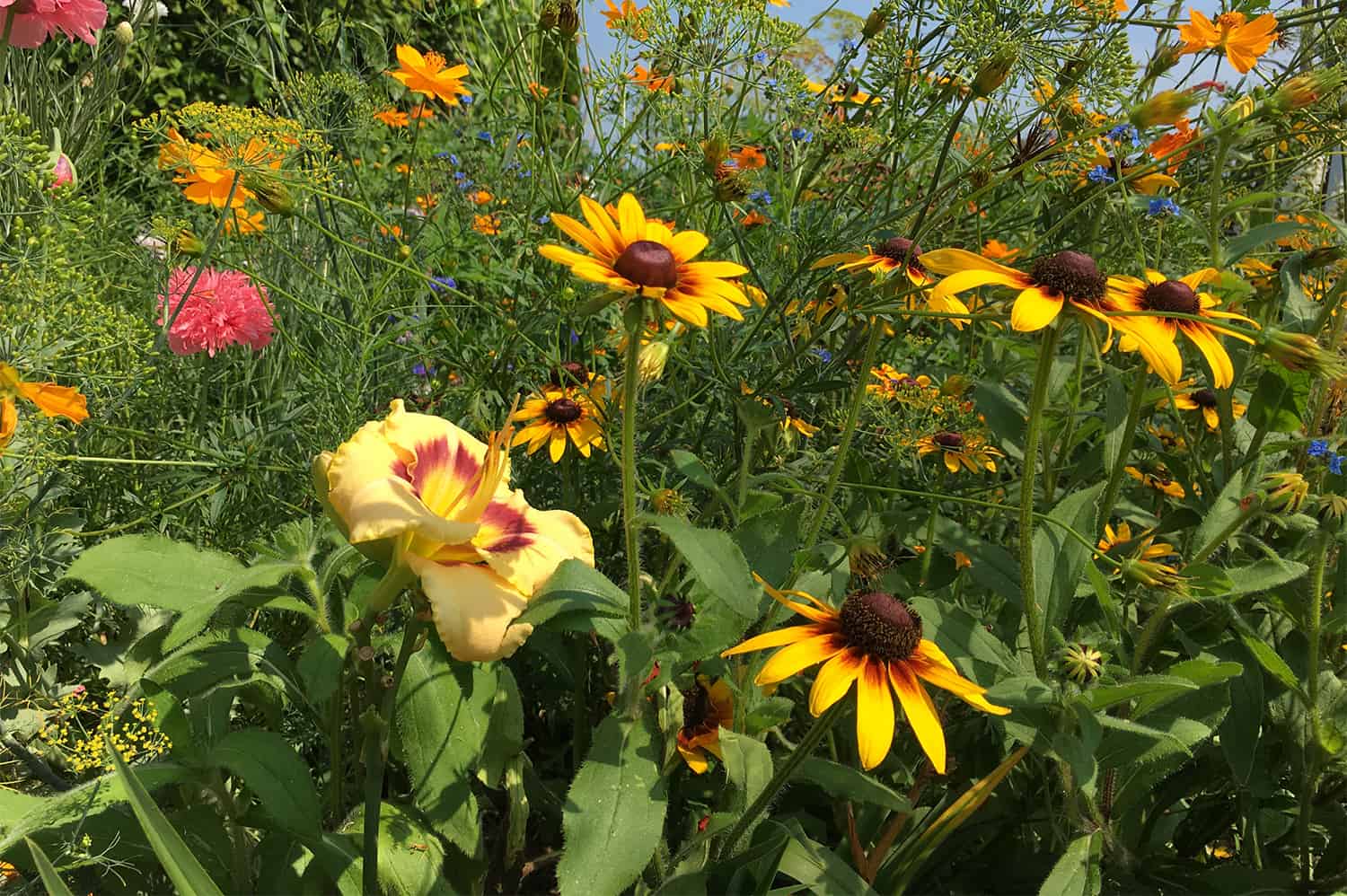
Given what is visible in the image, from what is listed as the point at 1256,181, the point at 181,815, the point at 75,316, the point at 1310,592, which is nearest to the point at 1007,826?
the point at 1310,592

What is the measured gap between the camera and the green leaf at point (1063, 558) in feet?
3.40

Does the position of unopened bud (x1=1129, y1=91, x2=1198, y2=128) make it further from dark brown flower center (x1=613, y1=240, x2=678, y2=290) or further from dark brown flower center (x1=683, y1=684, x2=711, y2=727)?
dark brown flower center (x1=683, y1=684, x2=711, y2=727)

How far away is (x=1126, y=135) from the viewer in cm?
151

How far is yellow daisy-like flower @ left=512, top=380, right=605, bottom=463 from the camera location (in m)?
1.36

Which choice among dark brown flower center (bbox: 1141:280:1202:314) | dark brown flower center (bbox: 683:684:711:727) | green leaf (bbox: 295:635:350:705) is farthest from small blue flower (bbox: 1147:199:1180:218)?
green leaf (bbox: 295:635:350:705)

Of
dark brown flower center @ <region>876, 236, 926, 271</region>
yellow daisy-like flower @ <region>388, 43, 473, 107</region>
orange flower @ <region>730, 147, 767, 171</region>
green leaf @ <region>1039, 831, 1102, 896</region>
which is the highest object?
orange flower @ <region>730, 147, 767, 171</region>

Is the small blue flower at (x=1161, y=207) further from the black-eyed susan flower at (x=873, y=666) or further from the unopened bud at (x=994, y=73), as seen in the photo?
the black-eyed susan flower at (x=873, y=666)

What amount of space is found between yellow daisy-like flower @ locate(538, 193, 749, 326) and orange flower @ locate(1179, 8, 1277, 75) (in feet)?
2.81

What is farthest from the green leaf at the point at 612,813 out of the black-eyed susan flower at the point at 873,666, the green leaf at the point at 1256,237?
the green leaf at the point at 1256,237

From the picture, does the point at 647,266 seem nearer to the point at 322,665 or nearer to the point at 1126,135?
the point at 322,665

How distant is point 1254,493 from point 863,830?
604mm

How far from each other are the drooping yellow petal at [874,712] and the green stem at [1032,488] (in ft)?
0.79

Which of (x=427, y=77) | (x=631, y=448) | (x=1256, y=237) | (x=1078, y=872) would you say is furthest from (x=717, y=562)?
(x=427, y=77)

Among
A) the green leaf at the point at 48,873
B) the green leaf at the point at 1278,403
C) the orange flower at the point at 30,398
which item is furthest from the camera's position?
the green leaf at the point at 1278,403
